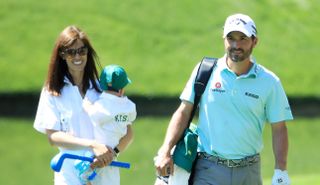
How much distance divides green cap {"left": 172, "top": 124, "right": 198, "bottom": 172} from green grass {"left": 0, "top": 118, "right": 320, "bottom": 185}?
282 inches

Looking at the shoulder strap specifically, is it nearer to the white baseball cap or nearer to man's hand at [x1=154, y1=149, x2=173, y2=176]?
the white baseball cap

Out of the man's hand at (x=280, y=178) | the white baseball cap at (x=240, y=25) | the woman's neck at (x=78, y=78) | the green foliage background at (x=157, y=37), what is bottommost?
the man's hand at (x=280, y=178)

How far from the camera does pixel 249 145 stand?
21.0 ft

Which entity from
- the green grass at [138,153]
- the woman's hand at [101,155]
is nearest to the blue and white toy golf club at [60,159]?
the woman's hand at [101,155]

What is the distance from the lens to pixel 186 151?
647cm

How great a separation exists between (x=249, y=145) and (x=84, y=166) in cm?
114

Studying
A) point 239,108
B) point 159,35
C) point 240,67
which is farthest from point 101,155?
point 159,35

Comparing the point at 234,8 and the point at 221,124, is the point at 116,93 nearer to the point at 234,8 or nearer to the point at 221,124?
the point at 221,124

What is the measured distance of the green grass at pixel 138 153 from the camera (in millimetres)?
16203

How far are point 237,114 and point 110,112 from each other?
866mm

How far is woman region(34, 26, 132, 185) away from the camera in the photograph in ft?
20.8

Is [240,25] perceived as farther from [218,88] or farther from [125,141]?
[125,141]

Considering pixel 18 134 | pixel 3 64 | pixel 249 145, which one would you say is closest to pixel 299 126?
pixel 18 134

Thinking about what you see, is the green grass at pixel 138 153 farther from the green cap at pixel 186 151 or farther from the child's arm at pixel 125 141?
the child's arm at pixel 125 141
